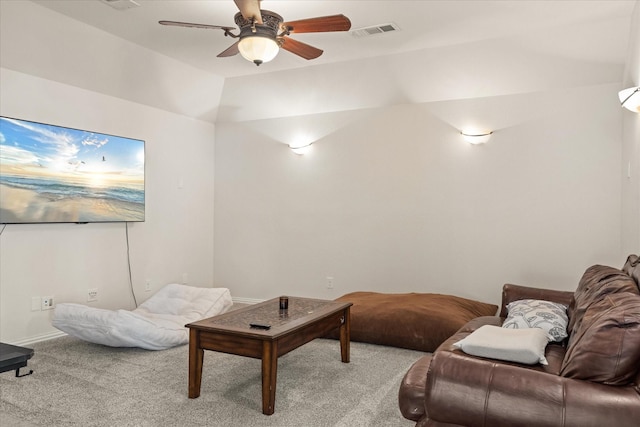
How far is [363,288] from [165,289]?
2.28m

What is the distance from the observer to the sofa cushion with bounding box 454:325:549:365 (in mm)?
2223

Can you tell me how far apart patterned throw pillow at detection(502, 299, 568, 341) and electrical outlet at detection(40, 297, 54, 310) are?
3.99 meters

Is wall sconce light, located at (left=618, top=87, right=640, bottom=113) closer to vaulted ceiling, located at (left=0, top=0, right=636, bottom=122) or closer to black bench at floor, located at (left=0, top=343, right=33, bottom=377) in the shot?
vaulted ceiling, located at (left=0, top=0, right=636, bottom=122)

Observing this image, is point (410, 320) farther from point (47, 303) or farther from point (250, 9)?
point (47, 303)

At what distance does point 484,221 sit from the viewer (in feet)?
17.3

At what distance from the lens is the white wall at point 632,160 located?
134 inches

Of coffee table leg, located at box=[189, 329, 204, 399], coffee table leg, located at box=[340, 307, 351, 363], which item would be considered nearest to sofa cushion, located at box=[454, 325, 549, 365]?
coffee table leg, located at box=[340, 307, 351, 363]

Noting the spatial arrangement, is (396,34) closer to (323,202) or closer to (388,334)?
(323,202)

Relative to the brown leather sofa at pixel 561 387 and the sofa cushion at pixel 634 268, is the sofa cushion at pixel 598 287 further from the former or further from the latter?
the brown leather sofa at pixel 561 387

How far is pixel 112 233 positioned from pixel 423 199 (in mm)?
3450

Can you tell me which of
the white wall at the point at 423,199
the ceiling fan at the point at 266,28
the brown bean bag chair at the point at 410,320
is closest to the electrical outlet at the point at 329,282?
the white wall at the point at 423,199

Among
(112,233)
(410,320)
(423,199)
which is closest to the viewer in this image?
(410,320)

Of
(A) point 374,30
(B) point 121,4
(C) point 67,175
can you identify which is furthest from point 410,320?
(B) point 121,4

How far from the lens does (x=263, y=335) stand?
112 inches
